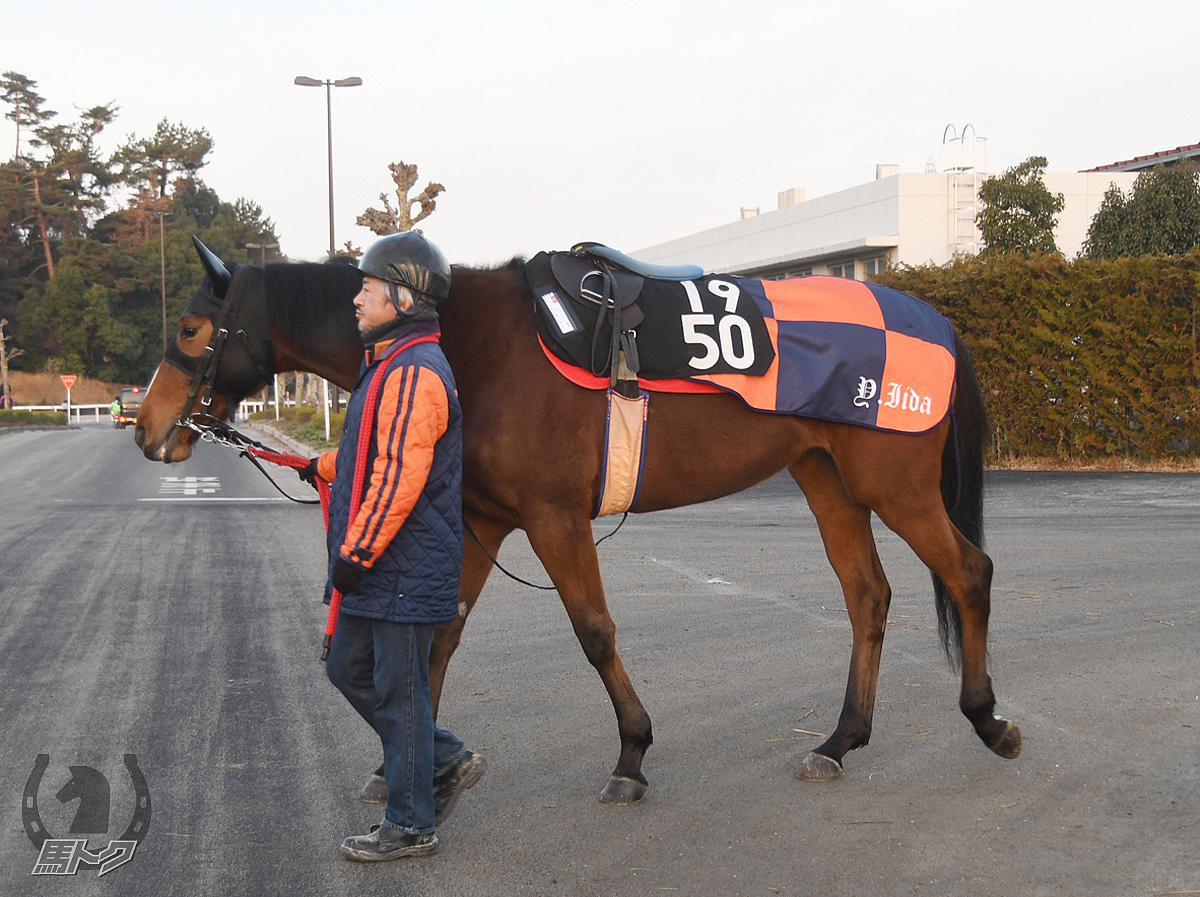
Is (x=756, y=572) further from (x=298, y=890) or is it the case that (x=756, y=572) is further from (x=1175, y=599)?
(x=298, y=890)

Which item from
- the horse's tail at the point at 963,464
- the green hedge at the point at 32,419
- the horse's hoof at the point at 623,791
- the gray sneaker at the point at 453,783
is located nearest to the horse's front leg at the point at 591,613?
the horse's hoof at the point at 623,791

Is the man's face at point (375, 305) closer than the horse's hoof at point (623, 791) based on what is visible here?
Yes

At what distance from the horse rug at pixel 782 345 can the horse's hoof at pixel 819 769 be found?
130cm

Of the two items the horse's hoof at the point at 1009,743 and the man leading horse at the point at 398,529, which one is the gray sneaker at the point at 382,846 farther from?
the horse's hoof at the point at 1009,743

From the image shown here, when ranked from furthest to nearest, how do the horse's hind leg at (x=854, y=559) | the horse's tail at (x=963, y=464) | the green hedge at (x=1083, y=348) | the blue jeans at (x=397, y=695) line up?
the green hedge at (x=1083, y=348)
the horse's tail at (x=963, y=464)
the horse's hind leg at (x=854, y=559)
the blue jeans at (x=397, y=695)

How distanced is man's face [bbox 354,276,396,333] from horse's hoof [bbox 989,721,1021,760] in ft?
9.06

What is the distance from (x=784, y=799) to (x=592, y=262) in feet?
6.90

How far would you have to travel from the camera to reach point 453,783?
13.0ft

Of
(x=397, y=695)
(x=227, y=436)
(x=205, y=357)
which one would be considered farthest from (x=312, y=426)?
(x=397, y=695)

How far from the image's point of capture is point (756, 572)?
895 centimetres

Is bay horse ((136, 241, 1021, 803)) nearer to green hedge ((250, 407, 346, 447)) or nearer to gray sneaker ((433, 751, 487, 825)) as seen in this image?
gray sneaker ((433, 751, 487, 825))

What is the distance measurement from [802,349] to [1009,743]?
67.2 inches

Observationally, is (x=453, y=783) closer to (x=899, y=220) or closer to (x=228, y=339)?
(x=228, y=339)

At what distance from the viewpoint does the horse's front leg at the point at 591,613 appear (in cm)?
407
